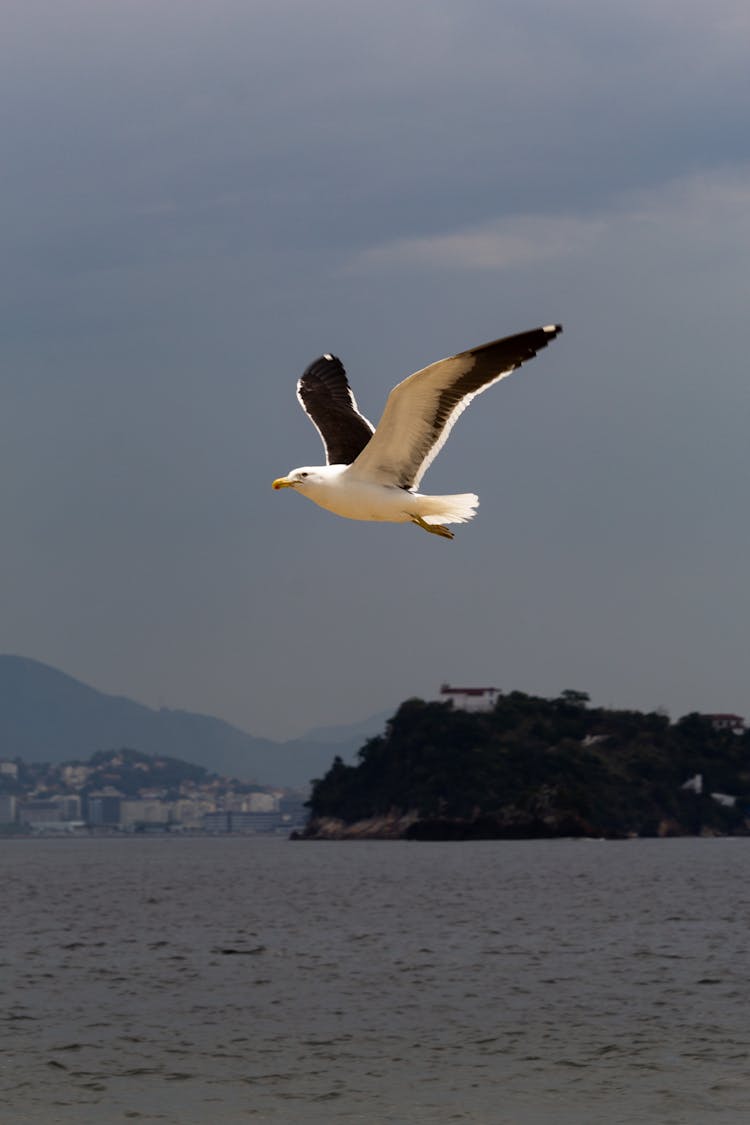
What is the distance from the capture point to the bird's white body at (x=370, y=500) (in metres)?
18.3

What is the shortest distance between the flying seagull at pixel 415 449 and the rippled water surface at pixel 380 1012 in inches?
686

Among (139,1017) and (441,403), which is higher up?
(441,403)

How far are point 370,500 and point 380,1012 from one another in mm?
32923

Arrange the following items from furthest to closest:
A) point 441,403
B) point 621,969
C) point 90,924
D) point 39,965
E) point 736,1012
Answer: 1. point 90,924
2. point 39,965
3. point 621,969
4. point 736,1012
5. point 441,403

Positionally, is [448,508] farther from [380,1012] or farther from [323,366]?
[380,1012]

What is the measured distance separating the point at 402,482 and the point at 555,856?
173864mm

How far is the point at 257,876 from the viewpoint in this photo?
6029 inches

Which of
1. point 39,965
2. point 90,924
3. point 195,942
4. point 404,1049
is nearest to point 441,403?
point 404,1049

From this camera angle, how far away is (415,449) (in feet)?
60.0

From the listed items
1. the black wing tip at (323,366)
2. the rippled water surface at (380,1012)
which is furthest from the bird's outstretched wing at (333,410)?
the rippled water surface at (380,1012)

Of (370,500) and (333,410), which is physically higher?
(333,410)

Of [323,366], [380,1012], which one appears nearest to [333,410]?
[323,366]

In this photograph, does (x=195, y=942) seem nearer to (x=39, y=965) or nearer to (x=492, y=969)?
(x=39, y=965)

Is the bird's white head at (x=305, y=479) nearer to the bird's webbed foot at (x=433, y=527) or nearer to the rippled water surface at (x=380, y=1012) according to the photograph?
the bird's webbed foot at (x=433, y=527)
